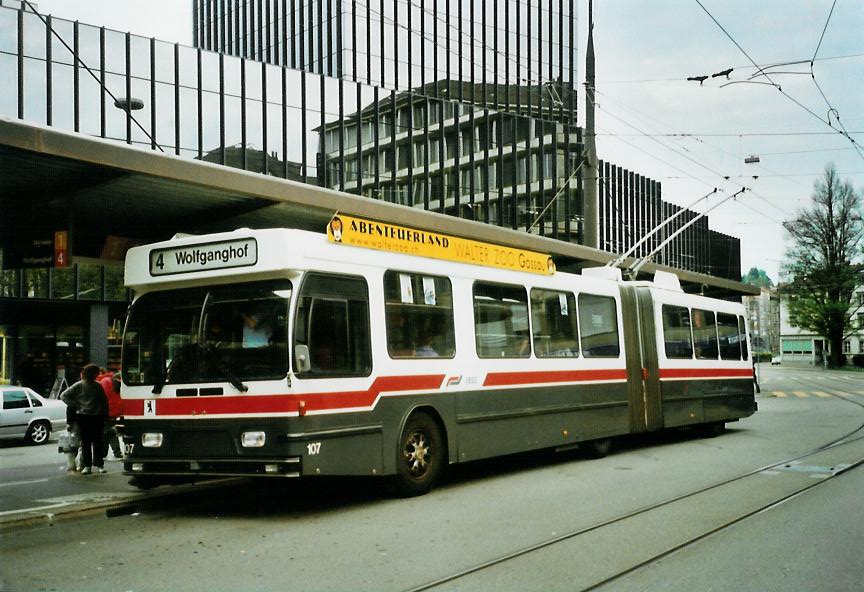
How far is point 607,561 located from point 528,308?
6.21m

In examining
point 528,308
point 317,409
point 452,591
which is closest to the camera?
point 452,591

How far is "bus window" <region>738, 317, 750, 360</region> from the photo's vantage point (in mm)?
20444

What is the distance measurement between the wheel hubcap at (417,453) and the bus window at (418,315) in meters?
0.94

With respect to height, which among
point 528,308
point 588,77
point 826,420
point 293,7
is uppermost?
point 293,7

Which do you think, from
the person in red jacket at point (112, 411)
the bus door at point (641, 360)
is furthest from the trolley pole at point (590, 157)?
the person in red jacket at point (112, 411)

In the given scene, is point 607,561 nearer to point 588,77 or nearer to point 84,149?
point 84,149

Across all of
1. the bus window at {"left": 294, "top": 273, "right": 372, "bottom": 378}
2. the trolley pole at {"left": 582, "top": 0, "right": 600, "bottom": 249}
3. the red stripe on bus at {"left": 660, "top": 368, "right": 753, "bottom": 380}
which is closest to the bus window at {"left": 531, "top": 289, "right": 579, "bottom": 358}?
the red stripe on bus at {"left": 660, "top": 368, "right": 753, "bottom": 380}

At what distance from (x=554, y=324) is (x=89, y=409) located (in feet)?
22.1

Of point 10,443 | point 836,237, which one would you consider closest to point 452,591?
point 10,443

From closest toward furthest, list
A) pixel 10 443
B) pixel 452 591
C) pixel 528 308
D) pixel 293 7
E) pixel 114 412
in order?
pixel 452 591, pixel 528 308, pixel 114 412, pixel 10 443, pixel 293 7

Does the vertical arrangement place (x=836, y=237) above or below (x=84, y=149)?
above

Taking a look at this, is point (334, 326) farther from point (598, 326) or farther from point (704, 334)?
point (704, 334)

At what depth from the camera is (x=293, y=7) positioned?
54281mm

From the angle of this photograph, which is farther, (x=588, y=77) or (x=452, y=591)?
(x=588, y=77)
